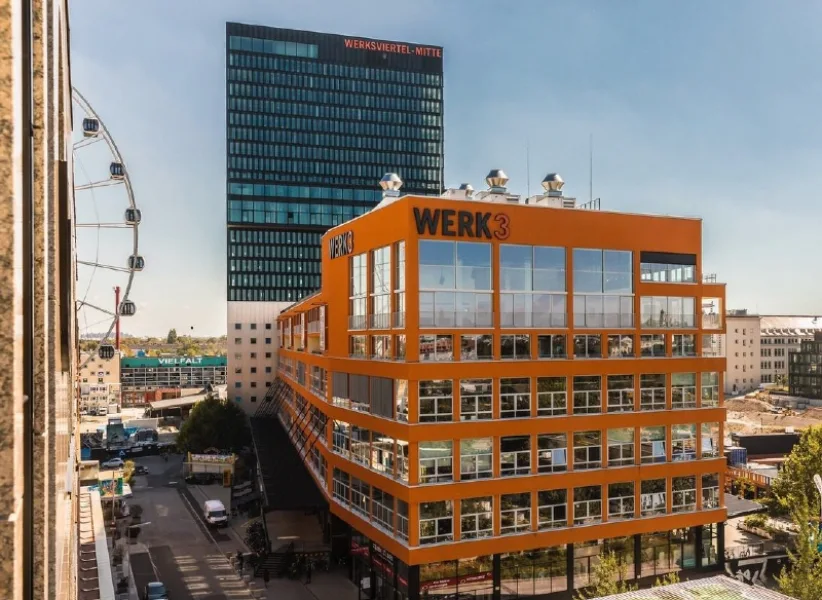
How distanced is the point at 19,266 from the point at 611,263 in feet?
127

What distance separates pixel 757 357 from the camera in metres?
166

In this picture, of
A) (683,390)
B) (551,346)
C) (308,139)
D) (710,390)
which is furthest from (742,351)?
(551,346)

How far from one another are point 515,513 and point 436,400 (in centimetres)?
775

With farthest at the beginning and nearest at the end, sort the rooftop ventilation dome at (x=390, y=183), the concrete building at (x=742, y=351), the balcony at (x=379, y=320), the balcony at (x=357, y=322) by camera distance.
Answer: the concrete building at (x=742, y=351)
the rooftop ventilation dome at (x=390, y=183)
the balcony at (x=357, y=322)
the balcony at (x=379, y=320)

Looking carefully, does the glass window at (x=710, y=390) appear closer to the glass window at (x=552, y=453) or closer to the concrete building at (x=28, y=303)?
the glass window at (x=552, y=453)

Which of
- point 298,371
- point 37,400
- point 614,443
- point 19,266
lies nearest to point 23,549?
point 37,400

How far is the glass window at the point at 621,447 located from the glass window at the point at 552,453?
320cm

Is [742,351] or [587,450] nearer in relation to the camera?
[587,450]

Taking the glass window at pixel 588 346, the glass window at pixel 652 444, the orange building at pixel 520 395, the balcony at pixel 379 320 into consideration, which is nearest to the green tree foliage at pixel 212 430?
the orange building at pixel 520 395

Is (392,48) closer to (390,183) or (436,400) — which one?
(390,183)

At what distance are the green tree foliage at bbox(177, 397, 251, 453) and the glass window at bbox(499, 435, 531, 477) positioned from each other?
60.1m

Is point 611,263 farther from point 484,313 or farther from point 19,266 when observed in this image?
point 19,266

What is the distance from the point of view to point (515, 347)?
122ft

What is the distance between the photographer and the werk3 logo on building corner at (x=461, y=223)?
35.7 meters
